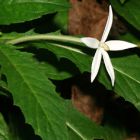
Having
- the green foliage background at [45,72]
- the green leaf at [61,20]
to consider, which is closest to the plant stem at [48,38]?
the green foliage background at [45,72]

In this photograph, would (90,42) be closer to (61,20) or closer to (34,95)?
(34,95)

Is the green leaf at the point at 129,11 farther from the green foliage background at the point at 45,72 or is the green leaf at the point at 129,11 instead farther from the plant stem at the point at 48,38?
the plant stem at the point at 48,38

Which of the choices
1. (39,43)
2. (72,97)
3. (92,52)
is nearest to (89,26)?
(72,97)

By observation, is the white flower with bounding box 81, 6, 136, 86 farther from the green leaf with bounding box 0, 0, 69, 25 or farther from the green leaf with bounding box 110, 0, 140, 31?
the green leaf with bounding box 110, 0, 140, 31

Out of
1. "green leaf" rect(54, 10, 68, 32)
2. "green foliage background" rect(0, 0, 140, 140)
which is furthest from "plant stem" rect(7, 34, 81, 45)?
"green leaf" rect(54, 10, 68, 32)

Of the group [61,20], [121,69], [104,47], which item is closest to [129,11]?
[61,20]

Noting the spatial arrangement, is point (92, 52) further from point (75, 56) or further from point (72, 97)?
point (72, 97)

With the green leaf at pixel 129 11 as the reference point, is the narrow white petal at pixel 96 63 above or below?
below
